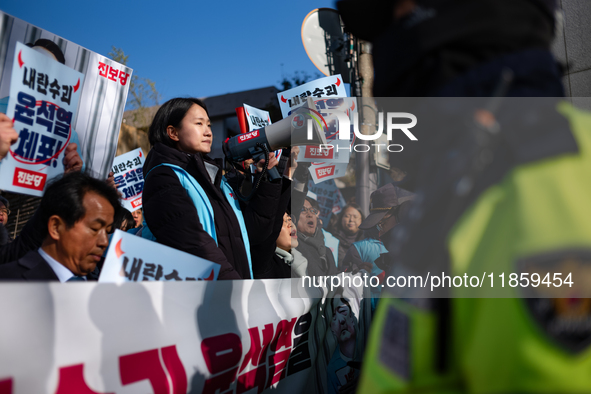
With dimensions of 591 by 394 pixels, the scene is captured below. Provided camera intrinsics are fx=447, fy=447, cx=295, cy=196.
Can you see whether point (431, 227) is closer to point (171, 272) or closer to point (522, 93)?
point (522, 93)

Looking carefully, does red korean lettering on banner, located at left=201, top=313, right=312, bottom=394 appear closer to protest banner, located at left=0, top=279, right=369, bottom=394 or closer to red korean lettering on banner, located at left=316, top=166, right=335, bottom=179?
protest banner, located at left=0, top=279, right=369, bottom=394

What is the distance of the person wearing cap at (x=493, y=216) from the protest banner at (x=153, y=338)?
757 millimetres

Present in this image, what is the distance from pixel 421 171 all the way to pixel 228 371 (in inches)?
45.2

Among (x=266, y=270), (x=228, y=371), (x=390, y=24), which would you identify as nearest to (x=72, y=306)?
(x=228, y=371)

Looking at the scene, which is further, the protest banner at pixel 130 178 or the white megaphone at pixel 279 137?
the protest banner at pixel 130 178

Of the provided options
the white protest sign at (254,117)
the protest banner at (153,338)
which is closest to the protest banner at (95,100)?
the protest banner at (153,338)

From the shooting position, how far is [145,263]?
1590 mm

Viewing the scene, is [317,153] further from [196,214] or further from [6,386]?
[6,386]

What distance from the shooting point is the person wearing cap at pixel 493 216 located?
→ 1.79 feet

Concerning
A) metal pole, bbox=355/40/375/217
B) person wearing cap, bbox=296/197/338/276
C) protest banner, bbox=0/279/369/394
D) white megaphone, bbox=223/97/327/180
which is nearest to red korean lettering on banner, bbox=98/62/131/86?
white megaphone, bbox=223/97/327/180

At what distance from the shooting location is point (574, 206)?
1.85 ft

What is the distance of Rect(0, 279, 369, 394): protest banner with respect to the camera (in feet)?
3.35

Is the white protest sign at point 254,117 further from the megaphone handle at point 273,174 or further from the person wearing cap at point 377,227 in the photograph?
the megaphone handle at point 273,174

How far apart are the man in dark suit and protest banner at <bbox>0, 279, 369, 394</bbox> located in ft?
2.47
